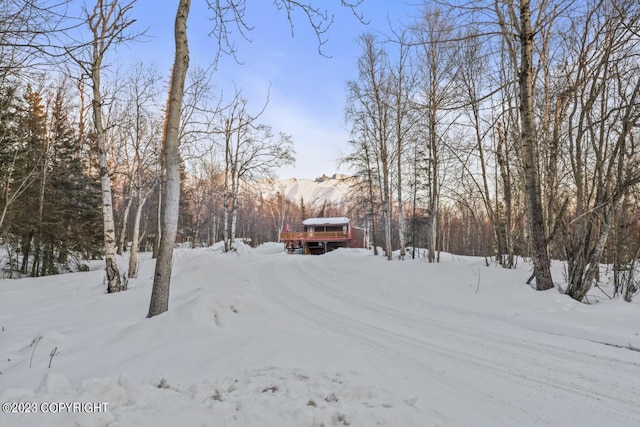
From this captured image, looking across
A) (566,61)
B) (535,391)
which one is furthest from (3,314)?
(566,61)

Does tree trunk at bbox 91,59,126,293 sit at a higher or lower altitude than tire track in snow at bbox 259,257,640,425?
higher

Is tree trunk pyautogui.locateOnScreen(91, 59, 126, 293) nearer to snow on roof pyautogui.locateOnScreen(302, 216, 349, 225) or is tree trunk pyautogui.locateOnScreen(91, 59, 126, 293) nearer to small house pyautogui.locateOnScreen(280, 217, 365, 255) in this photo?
small house pyautogui.locateOnScreen(280, 217, 365, 255)

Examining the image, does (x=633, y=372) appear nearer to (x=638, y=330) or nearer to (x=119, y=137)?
(x=638, y=330)

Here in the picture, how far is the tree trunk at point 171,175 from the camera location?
4594 millimetres

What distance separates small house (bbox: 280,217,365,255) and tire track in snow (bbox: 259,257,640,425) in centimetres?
2303

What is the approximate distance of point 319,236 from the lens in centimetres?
2972

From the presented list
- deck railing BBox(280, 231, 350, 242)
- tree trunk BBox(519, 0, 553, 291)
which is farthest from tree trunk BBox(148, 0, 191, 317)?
deck railing BBox(280, 231, 350, 242)

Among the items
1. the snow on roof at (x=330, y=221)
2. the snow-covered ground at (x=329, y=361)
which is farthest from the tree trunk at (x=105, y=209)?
the snow on roof at (x=330, y=221)

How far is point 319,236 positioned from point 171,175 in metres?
25.3

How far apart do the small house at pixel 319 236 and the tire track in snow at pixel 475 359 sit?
2303 centimetres

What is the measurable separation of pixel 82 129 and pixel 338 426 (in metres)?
18.6

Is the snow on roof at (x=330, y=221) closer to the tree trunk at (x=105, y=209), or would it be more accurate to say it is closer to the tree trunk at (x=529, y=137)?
the tree trunk at (x=105, y=209)

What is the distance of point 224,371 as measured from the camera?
9.31ft

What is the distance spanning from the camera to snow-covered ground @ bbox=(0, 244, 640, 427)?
215 cm
